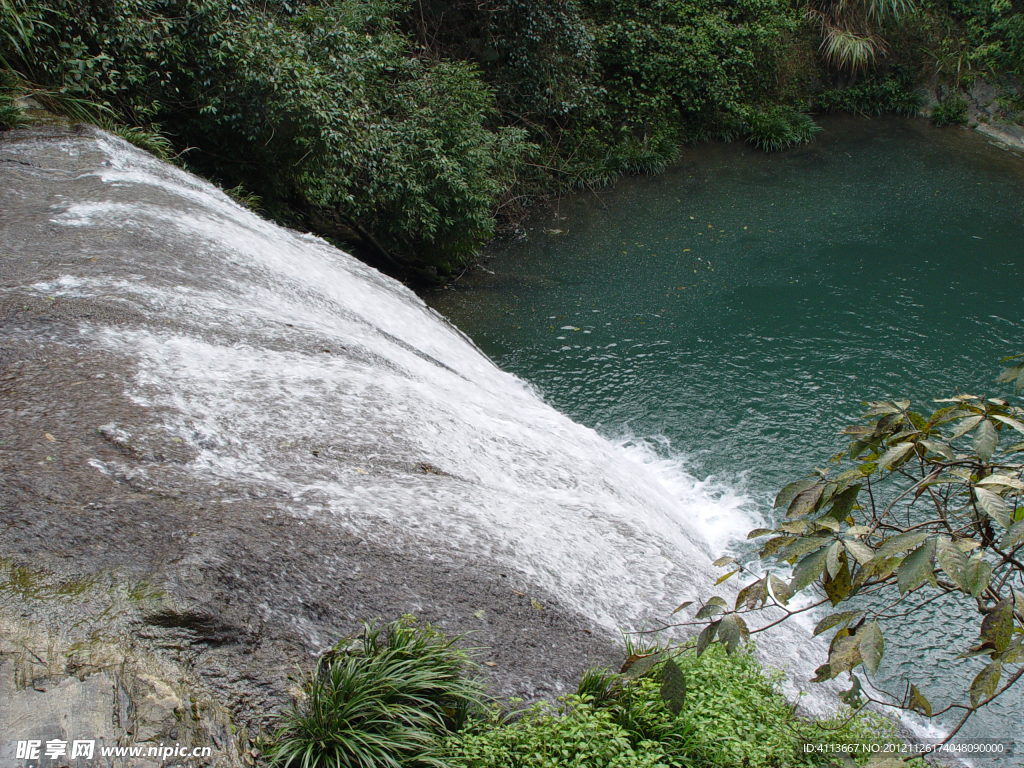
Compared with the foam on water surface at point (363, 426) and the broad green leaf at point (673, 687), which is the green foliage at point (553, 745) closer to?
the broad green leaf at point (673, 687)

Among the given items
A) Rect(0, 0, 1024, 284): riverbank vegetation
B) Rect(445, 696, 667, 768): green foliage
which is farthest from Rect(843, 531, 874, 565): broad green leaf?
Rect(0, 0, 1024, 284): riverbank vegetation

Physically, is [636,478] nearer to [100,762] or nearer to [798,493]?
[798,493]

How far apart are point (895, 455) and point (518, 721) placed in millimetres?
1975

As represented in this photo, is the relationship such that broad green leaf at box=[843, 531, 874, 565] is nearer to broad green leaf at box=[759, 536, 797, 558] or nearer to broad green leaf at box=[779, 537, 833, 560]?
broad green leaf at box=[779, 537, 833, 560]

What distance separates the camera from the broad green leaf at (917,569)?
1999mm

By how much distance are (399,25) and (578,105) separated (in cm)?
388

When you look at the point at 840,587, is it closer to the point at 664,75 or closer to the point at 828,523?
the point at 828,523

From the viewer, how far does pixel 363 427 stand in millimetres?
4953

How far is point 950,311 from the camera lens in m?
10.4

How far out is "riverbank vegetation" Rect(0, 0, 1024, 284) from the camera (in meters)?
9.21

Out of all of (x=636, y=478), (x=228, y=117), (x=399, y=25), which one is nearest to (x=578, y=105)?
(x=399, y=25)

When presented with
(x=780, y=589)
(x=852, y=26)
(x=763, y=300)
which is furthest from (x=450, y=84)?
(x=852, y=26)

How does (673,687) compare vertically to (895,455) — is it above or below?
below

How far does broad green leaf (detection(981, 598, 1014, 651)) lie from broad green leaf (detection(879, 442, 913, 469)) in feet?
1.60
